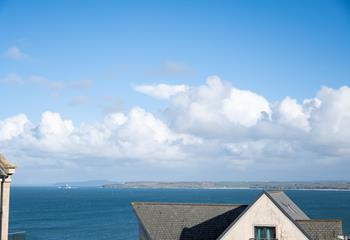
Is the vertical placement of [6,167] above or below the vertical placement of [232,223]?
above

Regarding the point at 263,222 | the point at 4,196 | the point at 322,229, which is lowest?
the point at 322,229

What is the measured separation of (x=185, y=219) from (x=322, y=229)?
35.5ft

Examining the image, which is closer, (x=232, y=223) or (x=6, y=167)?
(x=6, y=167)

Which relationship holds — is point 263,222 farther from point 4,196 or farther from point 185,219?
point 4,196

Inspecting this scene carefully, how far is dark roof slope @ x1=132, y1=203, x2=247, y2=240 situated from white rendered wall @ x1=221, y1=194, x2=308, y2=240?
2.56 meters

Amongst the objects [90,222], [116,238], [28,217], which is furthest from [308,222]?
[28,217]

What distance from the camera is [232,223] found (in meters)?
34.8

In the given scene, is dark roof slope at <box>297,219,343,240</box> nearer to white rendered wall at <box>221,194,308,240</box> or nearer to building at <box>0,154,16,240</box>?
white rendered wall at <box>221,194,308,240</box>

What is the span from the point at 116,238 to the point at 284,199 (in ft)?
196

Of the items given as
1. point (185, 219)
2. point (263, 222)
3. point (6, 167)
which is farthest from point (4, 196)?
point (185, 219)

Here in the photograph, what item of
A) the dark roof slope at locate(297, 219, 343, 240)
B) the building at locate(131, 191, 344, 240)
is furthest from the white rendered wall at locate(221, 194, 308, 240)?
the dark roof slope at locate(297, 219, 343, 240)

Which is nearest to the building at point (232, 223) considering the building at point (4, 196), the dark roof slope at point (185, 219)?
the dark roof slope at point (185, 219)

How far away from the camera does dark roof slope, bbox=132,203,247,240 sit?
37125 millimetres

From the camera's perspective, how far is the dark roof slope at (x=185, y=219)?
37.1m
